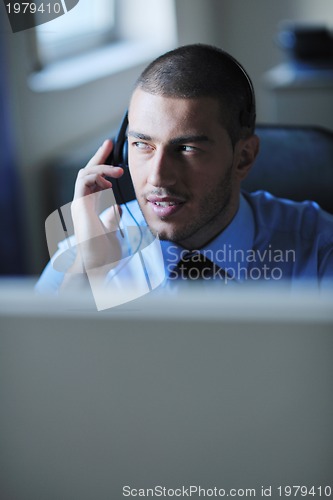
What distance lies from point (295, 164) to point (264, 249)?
0.26 meters

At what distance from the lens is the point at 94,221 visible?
0.50 meters

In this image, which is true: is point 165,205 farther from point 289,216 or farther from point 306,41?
point 306,41

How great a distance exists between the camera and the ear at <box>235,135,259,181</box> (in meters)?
0.47

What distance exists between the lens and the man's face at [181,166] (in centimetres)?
44

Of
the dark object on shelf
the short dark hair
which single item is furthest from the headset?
the dark object on shelf

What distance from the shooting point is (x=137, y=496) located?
1.48ft

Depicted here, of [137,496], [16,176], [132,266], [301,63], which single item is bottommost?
[301,63]

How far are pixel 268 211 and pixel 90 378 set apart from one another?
0.66 feet

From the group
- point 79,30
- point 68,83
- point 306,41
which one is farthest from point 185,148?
point 306,41

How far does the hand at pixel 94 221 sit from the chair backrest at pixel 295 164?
0.35 feet

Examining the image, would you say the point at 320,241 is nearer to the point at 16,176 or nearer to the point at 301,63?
the point at 16,176

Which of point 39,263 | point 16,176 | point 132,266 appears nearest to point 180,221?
point 132,266

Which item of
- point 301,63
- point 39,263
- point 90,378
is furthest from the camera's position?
point 301,63

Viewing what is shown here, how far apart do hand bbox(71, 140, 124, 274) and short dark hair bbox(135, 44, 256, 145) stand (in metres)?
0.07
